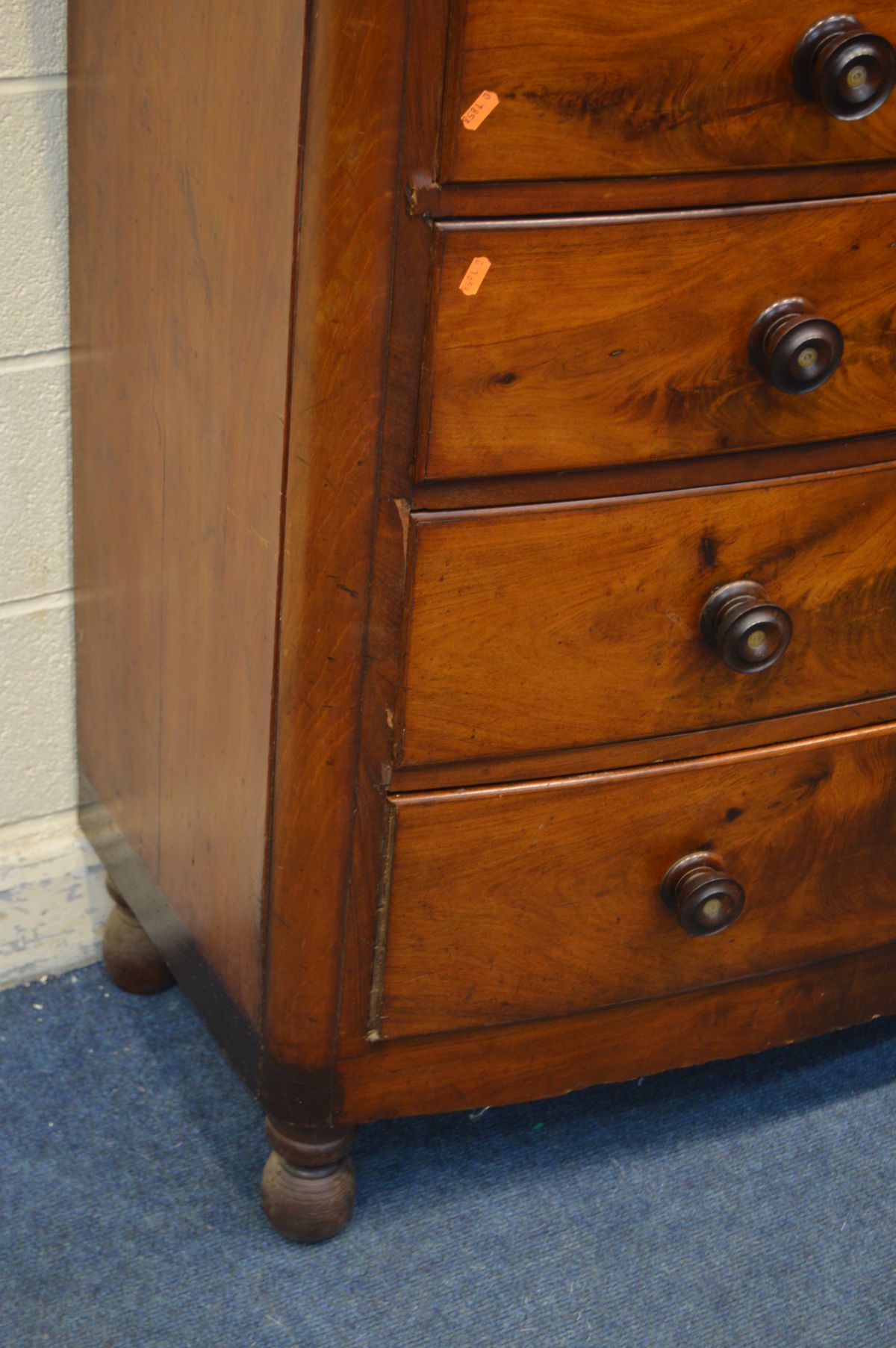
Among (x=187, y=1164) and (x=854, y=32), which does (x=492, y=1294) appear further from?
(x=854, y=32)

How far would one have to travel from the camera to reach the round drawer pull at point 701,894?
1.02 meters

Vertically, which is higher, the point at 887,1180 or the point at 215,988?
the point at 215,988

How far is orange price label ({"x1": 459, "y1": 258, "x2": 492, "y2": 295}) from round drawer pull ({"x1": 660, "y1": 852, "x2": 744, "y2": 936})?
42 cm

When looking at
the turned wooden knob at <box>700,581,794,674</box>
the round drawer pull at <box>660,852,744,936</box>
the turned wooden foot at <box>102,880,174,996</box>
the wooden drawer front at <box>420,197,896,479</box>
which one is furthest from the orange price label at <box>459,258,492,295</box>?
the turned wooden foot at <box>102,880,174,996</box>

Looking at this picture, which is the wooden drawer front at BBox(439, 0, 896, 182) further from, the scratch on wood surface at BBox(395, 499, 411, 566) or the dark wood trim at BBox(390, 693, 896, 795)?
the dark wood trim at BBox(390, 693, 896, 795)

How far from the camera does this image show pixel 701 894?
102 centimetres

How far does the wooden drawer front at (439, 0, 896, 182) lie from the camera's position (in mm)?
747

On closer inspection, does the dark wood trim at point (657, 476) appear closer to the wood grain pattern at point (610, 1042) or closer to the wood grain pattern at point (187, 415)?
the wood grain pattern at point (187, 415)

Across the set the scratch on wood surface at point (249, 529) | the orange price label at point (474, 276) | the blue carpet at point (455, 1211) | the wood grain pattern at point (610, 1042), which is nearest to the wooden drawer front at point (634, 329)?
the orange price label at point (474, 276)

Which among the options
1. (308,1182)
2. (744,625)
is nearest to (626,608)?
(744,625)

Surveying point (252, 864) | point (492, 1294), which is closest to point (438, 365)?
point (252, 864)

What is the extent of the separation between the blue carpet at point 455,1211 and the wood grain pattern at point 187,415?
19 centimetres

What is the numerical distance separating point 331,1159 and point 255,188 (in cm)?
65

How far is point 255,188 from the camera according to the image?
2.72 feet
